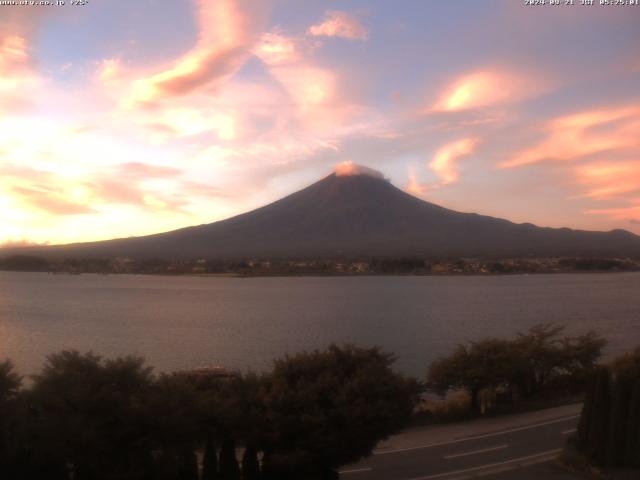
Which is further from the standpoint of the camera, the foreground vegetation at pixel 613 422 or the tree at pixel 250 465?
the foreground vegetation at pixel 613 422

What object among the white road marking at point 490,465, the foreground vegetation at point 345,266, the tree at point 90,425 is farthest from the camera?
the foreground vegetation at point 345,266

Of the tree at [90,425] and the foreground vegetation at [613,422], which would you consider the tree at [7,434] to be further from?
the foreground vegetation at [613,422]

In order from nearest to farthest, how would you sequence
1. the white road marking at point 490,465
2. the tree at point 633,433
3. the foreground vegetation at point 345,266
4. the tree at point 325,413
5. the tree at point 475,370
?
1. the tree at point 325,413
2. the tree at point 633,433
3. the white road marking at point 490,465
4. the tree at point 475,370
5. the foreground vegetation at point 345,266

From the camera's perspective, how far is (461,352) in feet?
50.9

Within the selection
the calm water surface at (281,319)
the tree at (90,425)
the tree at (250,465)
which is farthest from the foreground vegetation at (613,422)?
the calm water surface at (281,319)

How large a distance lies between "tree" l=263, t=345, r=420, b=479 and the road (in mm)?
1171

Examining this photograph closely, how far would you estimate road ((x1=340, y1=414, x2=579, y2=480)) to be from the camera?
9.56 meters

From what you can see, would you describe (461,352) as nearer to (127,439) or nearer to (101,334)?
(127,439)

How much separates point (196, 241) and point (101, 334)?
72.0 m

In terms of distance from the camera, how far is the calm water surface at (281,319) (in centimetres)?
2636

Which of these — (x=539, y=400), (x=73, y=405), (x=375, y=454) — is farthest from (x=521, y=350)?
(x=73, y=405)

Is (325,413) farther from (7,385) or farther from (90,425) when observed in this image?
(7,385)

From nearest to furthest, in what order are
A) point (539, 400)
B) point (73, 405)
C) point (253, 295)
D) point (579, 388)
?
point (73, 405) < point (539, 400) < point (579, 388) < point (253, 295)

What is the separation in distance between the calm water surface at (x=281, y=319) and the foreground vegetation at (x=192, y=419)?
12.1m
